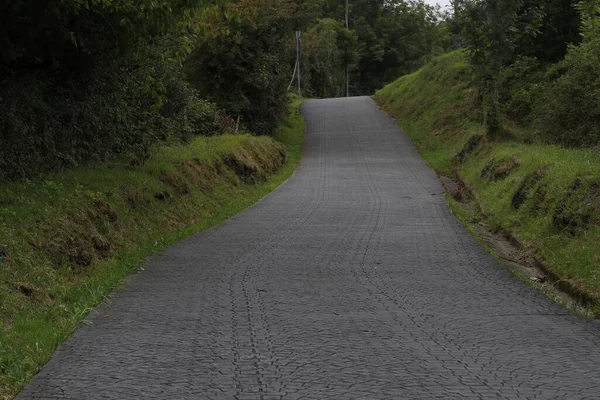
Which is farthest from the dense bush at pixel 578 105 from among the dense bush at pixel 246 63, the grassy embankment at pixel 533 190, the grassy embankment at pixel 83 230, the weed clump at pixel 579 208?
the dense bush at pixel 246 63

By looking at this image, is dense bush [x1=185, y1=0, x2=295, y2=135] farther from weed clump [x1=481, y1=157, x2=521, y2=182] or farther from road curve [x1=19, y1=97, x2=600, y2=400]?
road curve [x1=19, y1=97, x2=600, y2=400]

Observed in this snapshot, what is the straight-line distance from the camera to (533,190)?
15.2 metres

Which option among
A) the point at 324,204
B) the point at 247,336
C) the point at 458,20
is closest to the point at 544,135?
the point at 458,20

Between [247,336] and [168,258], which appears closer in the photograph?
[247,336]

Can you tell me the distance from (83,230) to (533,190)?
9.10 meters

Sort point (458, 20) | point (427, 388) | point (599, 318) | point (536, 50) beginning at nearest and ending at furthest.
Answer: point (427, 388), point (599, 318), point (458, 20), point (536, 50)

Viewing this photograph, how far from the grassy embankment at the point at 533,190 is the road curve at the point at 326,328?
1.04m

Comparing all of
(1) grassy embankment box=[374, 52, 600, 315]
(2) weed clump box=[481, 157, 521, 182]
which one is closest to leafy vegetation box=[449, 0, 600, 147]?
(1) grassy embankment box=[374, 52, 600, 315]

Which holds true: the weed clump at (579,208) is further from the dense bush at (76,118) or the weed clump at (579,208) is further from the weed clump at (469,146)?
the weed clump at (469,146)

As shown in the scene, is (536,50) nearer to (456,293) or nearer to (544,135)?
(544,135)

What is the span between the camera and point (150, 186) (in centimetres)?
1565

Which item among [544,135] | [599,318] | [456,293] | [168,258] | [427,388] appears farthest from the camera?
[544,135]

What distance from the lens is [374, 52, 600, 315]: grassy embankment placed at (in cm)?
1073

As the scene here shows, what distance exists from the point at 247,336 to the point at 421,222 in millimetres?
9471
